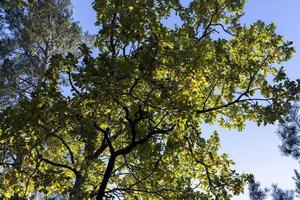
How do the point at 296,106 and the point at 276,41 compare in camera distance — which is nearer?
the point at 276,41

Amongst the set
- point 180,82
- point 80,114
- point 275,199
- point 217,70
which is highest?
point 275,199

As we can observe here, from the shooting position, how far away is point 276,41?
9.01 m

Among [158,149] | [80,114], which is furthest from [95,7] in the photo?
[158,149]

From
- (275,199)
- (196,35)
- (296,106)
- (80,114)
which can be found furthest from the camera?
(275,199)

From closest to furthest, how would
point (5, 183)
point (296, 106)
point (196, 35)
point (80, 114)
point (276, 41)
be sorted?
point (80, 114)
point (276, 41)
point (5, 183)
point (196, 35)
point (296, 106)

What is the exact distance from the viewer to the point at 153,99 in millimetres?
7848

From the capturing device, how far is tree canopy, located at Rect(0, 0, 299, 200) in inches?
297

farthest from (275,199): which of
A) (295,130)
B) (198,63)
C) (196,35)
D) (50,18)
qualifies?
(198,63)

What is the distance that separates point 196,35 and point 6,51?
11.6 metres

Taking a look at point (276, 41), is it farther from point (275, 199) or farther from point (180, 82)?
point (275, 199)

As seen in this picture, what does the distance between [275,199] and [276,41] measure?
30418 millimetres

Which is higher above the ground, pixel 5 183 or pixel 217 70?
pixel 217 70

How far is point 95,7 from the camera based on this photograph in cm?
911

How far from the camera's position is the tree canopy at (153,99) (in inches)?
297
